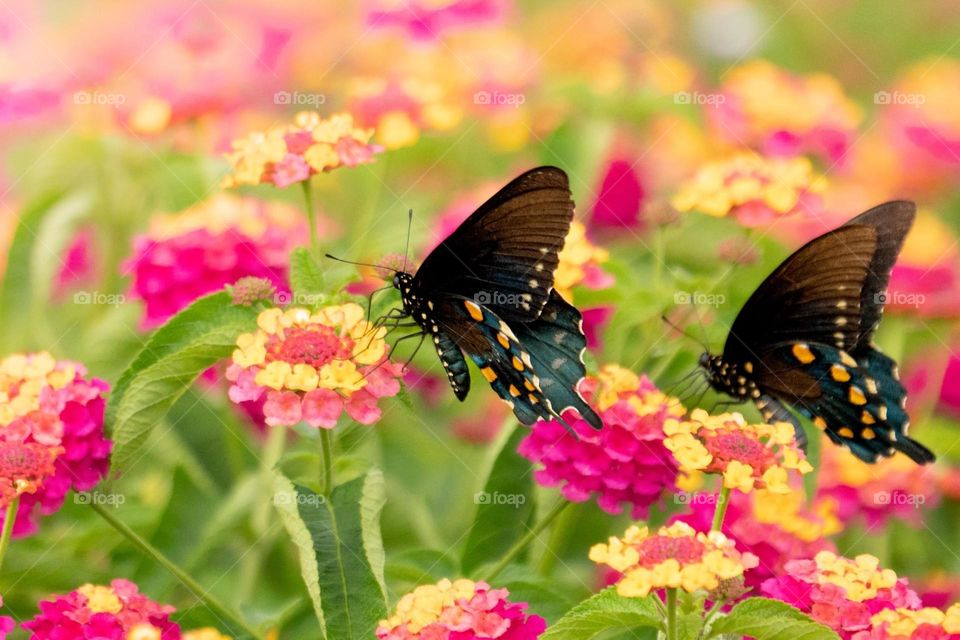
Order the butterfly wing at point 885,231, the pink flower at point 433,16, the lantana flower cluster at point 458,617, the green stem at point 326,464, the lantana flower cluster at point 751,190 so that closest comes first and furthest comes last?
the lantana flower cluster at point 458,617 → the green stem at point 326,464 → the butterfly wing at point 885,231 → the lantana flower cluster at point 751,190 → the pink flower at point 433,16

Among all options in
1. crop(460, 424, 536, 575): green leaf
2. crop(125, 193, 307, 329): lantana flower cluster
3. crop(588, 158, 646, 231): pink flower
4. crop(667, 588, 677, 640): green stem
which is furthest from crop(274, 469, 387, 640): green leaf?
crop(588, 158, 646, 231): pink flower

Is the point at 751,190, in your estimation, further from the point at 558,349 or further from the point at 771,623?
the point at 771,623

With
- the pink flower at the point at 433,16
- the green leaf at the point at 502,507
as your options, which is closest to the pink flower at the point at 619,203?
the pink flower at the point at 433,16

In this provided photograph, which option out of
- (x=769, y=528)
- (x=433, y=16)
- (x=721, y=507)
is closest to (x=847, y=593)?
(x=721, y=507)

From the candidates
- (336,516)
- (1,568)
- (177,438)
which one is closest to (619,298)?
(336,516)

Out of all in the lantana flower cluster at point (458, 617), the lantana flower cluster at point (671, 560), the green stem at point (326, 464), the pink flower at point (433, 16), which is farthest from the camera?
the pink flower at point (433, 16)

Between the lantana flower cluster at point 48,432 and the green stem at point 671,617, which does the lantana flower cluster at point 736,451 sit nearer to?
the green stem at point 671,617

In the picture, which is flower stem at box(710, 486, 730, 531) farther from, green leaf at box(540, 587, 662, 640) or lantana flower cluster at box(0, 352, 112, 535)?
lantana flower cluster at box(0, 352, 112, 535)
